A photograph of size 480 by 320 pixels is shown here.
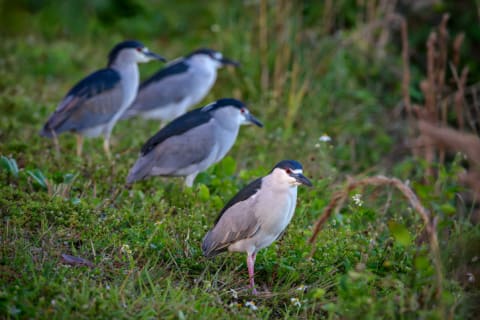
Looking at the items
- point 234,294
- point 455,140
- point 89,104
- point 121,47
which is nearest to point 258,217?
point 234,294

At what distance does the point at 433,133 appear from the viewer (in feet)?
9.94

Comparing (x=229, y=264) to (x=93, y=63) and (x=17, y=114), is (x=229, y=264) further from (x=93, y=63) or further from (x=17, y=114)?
(x=93, y=63)

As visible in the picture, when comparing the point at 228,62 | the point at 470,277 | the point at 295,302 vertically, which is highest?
the point at 228,62

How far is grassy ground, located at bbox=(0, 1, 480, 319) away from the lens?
3871mm

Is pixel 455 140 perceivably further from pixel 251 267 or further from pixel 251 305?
pixel 251 267

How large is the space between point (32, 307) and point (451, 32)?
284 inches

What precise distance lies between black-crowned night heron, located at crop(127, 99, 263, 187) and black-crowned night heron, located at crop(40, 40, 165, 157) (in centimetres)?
95

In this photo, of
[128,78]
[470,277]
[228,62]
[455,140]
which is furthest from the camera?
[228,62]

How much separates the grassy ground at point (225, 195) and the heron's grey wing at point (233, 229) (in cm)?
15

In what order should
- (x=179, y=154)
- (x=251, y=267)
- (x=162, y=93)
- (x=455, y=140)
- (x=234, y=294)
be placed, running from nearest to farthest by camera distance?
(x=455, y=140) < (x=234, y=294) < (x=251, y=267) < (x=179, y=154) < (x=162, y=93)

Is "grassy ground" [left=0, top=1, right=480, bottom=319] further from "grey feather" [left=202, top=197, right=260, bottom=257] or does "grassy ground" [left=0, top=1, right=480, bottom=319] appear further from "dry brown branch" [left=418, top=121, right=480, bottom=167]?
"dry brown branch" [left=418, top=121, right=480, bottom=167]

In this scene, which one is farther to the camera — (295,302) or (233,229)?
(233,229)

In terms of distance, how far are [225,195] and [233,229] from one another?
4.32ft

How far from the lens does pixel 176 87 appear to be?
790 centimetres
